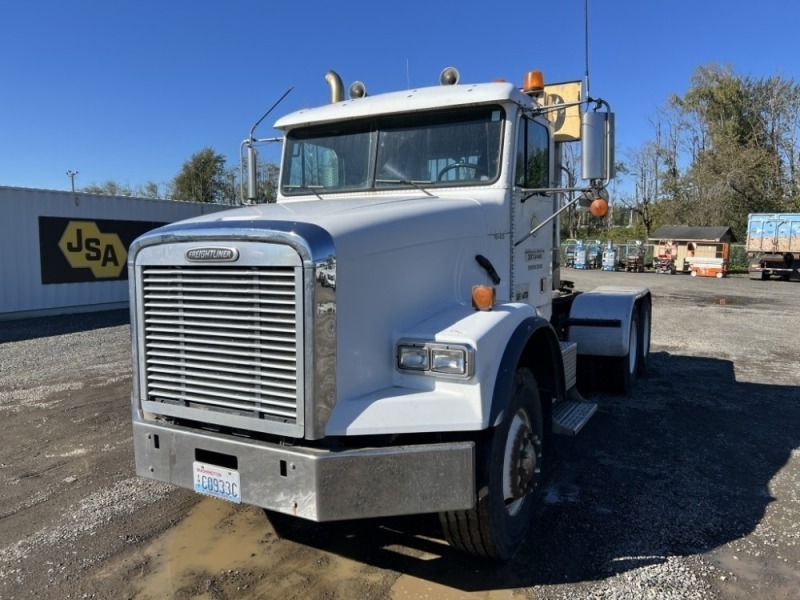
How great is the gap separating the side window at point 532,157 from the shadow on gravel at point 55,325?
33.6 ft

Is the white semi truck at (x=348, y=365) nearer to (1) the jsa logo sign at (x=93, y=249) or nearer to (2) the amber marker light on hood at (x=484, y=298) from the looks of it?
(2) the amber marker light on hood at (x=484, y=298)

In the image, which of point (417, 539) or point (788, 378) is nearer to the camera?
point (417, 539)

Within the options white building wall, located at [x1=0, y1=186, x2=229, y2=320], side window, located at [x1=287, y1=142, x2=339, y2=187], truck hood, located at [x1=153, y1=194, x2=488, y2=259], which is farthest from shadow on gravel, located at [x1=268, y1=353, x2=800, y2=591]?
white building wall, located at [x1=0, y1=186, x2=229, y2=320]

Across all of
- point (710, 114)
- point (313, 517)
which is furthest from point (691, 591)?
point (710, 114)

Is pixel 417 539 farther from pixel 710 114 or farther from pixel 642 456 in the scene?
pixel 710 114

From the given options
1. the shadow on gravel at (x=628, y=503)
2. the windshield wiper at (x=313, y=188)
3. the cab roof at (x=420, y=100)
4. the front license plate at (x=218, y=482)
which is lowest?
the shadow on gravel at (x=628, y=503)

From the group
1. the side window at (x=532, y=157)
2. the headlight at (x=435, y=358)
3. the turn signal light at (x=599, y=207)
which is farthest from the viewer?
the side window at (x=532, y=157)

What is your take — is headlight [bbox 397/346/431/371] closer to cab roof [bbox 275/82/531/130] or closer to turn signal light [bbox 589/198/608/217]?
turn signal light [bbox 589/198/608/217]

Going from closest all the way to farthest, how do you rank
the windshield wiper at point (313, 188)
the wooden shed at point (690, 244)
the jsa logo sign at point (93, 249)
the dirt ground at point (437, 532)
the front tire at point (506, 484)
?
the front tire at point (506, 484) → the dirt ground at point (437, 532) → the windshield wiper at point (313, 188) → the jsa logo sign at point (93, 249) → the wooden shed at point (690, 244)

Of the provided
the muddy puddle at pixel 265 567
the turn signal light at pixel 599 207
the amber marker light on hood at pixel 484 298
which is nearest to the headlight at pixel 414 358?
the amber marker light on hood at pixel 484 298

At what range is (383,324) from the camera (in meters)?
3.06

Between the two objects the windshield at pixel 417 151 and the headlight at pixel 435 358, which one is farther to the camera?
the windshield at pixel 417 151

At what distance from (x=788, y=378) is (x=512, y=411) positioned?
656 cm

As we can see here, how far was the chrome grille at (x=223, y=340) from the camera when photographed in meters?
2.76
